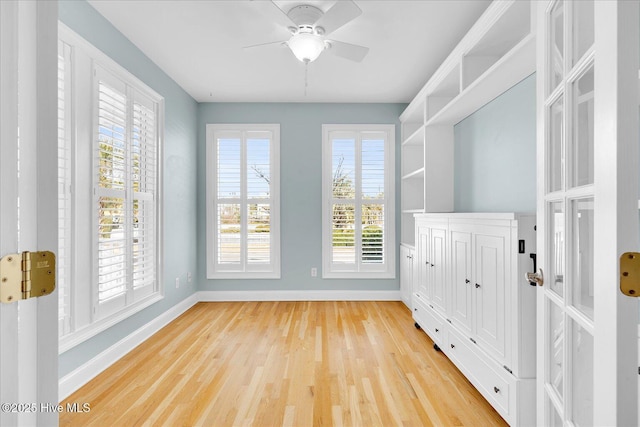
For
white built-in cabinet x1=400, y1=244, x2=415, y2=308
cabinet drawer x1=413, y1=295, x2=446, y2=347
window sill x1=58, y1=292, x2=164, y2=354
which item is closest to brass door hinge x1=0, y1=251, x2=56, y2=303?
window sill x1=58, y1=292, x2=164, y2=354

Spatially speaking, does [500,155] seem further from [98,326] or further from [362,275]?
[98,326]

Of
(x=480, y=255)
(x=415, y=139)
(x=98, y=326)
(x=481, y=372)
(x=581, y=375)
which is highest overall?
(x=415, y=139)

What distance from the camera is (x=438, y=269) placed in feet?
9.02

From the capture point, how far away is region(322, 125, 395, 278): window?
4.31 meters

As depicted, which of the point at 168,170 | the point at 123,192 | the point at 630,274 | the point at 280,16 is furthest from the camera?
the point at 168,170

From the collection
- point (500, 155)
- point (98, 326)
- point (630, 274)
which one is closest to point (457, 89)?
point (500, 155)

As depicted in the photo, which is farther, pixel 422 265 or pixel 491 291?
pixel 422 265

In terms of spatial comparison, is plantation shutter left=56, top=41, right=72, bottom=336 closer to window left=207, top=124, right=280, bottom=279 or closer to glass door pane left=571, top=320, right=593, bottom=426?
window left=207, top=124, right=280, bottom=279

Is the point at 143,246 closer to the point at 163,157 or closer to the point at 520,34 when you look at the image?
the point at 163,157

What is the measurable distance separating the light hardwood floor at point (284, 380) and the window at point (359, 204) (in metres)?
1.02

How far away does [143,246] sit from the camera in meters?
3.03

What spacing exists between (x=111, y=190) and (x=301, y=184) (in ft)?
7.48

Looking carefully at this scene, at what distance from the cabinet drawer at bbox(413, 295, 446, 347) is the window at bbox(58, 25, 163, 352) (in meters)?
2.62

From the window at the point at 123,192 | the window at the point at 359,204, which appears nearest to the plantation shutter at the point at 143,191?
the window at the point at 123,192
